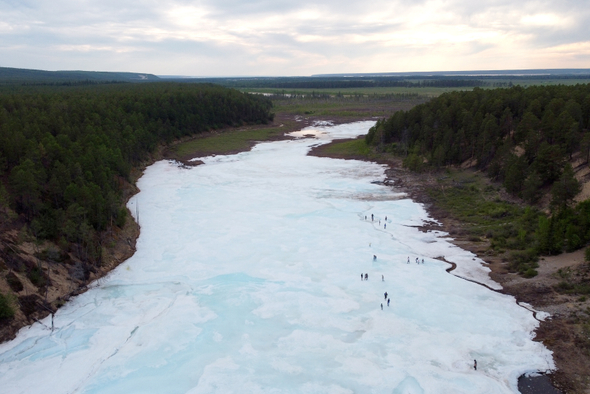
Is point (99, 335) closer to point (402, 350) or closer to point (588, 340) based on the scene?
point (402, 350)

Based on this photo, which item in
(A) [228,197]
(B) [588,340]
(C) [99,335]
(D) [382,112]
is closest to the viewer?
(B) [588,340]

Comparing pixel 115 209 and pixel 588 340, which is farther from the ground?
pixel 115 209

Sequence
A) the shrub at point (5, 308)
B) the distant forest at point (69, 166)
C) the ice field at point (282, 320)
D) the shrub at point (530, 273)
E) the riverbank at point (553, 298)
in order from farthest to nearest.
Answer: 1. the distant forest at point (69, 166)
2. the shrub at point (530, 273)
3. the shrub at point (5, 308)
4. the ice field at point (282, 320)
5. the riverbank at point (553, 298)

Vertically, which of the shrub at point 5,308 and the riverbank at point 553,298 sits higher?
the shrub at point 5,308

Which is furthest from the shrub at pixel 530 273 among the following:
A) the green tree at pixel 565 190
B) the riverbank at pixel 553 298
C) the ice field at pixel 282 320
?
the green tree at pixel 565 190

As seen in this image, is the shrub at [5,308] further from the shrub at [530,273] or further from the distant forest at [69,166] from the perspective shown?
the shrub at [530,273]

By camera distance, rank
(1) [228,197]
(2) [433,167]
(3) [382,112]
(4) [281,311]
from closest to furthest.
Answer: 1. (4) [281,311]
2. (1) [228,197]
3. (2) [433,167]
4. (3) [382,112]

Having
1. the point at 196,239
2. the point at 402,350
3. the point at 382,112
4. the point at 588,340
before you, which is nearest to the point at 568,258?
the point at 588,340
